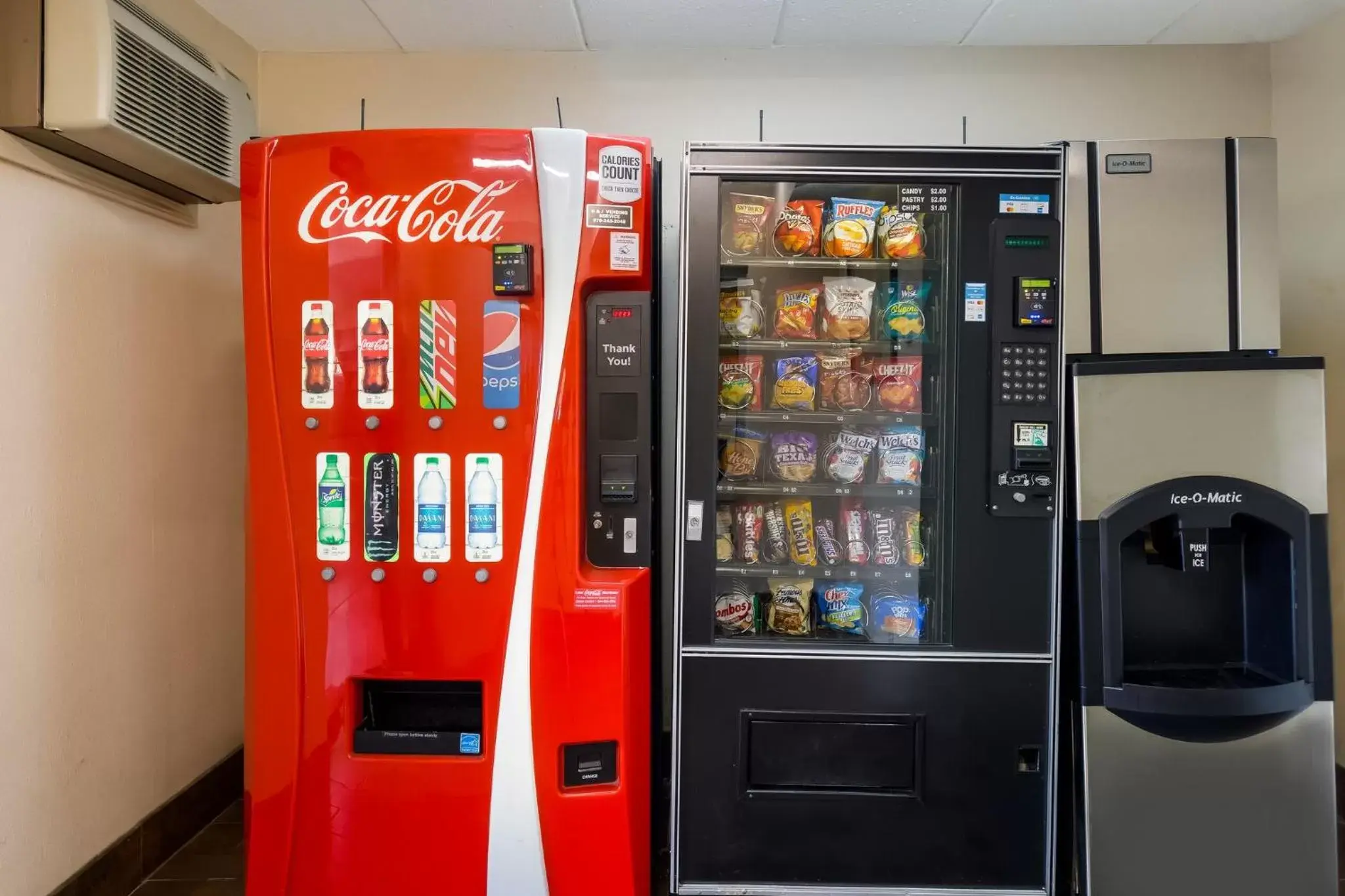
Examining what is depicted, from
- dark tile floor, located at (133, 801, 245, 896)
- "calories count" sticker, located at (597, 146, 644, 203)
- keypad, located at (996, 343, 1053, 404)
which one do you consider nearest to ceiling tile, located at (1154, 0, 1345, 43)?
keypad, located at (996, 343, 1053, 404)

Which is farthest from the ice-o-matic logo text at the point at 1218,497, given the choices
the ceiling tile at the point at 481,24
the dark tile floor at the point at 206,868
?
the dark tile floor at the point at 206,868

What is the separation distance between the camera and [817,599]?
1.98m

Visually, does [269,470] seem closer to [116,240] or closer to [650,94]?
[116,240]

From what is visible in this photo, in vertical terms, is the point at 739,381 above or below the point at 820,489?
above

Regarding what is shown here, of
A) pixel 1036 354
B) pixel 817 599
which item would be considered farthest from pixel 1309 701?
pixel 817 599

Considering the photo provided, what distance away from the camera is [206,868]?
6.37ft

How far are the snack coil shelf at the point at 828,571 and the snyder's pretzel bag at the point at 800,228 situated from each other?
2.76 ft

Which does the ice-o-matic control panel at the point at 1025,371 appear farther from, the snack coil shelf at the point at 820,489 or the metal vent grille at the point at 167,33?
the metal vent grille at the point at 167,33

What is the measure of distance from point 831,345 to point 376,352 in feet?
3.72

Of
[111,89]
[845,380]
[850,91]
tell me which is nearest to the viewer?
[111,89]

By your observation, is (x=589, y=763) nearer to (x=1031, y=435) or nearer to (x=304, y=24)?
(x=1031, y=435)

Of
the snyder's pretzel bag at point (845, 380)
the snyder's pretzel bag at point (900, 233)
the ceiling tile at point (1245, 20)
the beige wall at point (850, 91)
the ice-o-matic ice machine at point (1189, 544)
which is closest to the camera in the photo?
the ice-o-matic ice machine at point (1189, 544)

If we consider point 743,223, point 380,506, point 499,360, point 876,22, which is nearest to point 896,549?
point 743,223

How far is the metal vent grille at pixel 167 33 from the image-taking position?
168 centimetres
